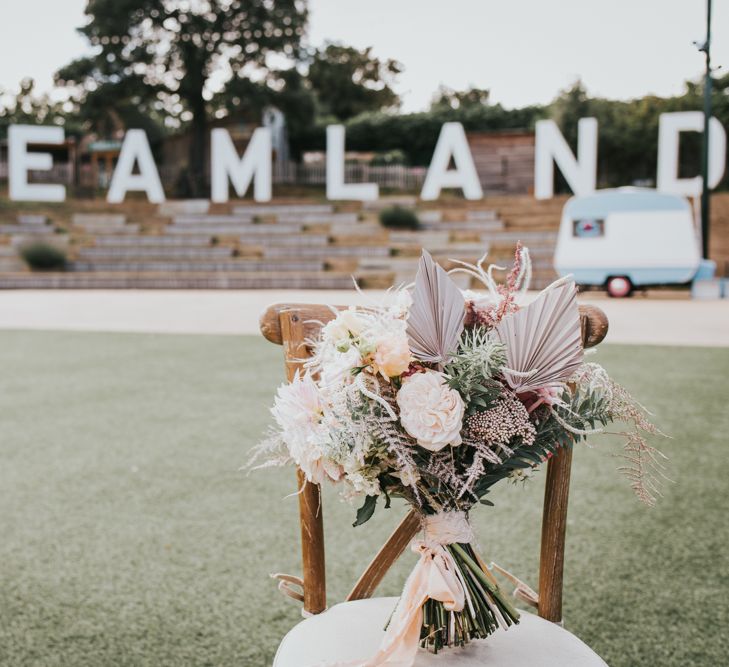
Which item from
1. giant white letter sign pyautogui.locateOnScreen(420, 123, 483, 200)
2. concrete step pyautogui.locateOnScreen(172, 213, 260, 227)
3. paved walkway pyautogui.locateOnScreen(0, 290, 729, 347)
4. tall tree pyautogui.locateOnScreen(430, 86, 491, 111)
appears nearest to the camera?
paved walkway pyautogui.locateOnScreen(0, 290, 729, 347)

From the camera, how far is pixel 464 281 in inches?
580

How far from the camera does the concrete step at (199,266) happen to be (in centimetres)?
1641

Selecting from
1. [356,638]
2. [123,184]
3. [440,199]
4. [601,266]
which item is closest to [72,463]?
[356,638]

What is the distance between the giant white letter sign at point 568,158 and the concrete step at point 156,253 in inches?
276

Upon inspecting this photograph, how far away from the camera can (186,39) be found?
23984 mm

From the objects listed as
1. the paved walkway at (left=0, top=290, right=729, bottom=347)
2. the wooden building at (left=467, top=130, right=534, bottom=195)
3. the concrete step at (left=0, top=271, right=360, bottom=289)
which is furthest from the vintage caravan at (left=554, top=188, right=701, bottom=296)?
the wooden building at (left=467, top=130, right=534, bottom=195)

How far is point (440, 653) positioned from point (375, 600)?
214mm

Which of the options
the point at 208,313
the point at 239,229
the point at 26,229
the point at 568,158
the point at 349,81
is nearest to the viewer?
the point at 208,313

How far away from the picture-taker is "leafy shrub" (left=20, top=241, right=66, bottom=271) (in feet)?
54.9

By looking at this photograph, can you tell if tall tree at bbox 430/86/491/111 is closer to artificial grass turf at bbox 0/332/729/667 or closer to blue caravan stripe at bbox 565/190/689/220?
blue caravan stripe at bbox 565/190/689/220

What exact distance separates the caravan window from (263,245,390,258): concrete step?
4445 millimetres

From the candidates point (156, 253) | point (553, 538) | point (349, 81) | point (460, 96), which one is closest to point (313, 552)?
point (553, 538)

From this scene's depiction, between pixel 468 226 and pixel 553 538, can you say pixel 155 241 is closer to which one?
pixel 468 226

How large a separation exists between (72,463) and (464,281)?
11.6 meters
